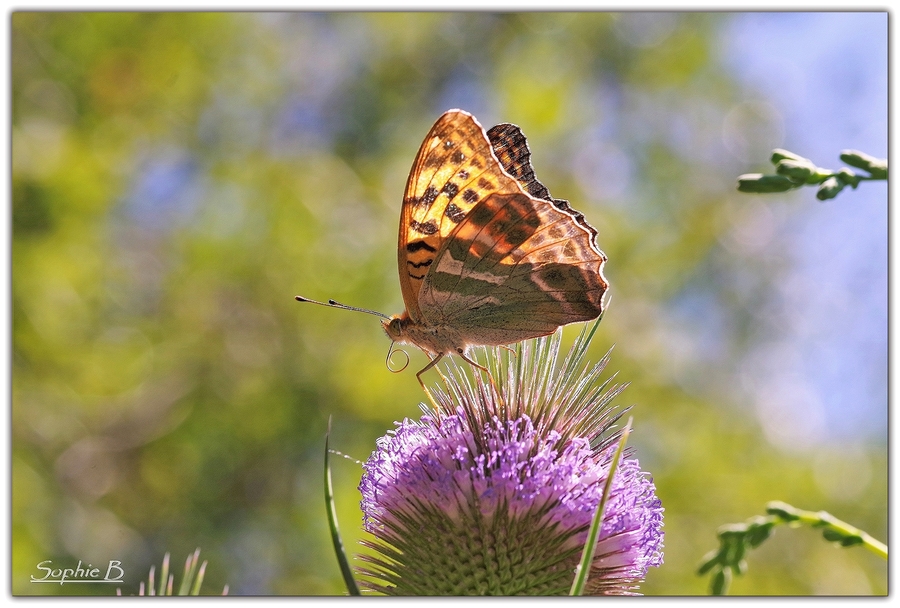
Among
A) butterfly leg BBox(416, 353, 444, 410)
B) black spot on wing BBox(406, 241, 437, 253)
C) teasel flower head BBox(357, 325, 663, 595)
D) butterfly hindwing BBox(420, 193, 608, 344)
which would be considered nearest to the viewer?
teasel flower head BBox(357, 325, 663, 595)

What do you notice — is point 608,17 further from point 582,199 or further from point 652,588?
point 652,588

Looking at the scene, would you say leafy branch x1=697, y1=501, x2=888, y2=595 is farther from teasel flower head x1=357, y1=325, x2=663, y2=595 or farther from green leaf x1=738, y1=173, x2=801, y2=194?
green leaf x1=738, y1=173, x2=801, y2=194

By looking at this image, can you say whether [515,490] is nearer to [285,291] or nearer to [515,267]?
[515,267]

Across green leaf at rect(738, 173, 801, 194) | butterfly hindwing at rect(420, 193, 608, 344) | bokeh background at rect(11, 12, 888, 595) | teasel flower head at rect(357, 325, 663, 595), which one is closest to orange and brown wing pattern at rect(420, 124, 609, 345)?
butterfly hindwing at rect(420, 193, 608, 344)

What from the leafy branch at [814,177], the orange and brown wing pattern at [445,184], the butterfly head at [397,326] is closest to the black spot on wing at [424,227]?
the orange and brown wing pattern at [445,184]

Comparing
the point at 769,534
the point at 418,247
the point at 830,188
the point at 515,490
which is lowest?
the point at 769,534

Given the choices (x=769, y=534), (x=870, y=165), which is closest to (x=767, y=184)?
(x=870, y=165)
